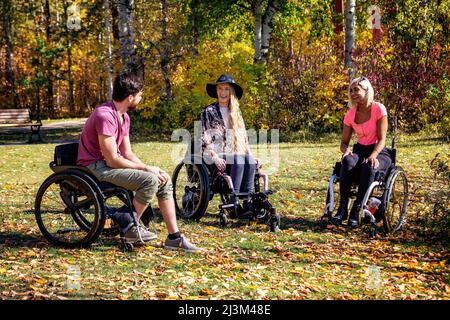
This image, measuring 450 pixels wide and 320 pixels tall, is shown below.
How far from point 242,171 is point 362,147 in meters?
1.27

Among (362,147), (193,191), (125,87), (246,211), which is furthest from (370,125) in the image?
(125,87)

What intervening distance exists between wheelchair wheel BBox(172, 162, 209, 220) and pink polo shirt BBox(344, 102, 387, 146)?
165 centimetres

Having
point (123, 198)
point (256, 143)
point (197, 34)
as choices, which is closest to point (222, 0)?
point (197, 34)

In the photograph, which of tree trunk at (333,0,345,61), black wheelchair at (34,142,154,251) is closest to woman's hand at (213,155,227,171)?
black wheelchair at (34,142,154,251)

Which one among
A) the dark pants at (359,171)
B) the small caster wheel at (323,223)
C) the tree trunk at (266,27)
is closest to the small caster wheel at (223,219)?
the small caster wheel at (323,223)

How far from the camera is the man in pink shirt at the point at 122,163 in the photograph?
555 cm

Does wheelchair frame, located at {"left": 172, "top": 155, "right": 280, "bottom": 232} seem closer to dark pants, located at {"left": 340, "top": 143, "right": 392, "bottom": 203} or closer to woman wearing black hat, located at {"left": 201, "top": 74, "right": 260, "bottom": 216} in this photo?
woman wearing black hat, located at {"left": 201, "top": 74, "right": 260, "bottom": 216}

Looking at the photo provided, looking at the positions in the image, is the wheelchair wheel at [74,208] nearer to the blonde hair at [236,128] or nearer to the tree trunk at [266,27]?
the blonde hair at [236,128]

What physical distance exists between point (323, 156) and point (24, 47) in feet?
90.6

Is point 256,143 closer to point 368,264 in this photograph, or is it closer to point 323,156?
point 323,156

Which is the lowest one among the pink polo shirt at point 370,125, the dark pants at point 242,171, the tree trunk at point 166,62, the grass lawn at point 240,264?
the grass lawn at point 240,264

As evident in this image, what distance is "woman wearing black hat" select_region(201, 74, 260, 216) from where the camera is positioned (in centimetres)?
699

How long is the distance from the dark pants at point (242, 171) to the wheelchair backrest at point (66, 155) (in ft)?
5.86

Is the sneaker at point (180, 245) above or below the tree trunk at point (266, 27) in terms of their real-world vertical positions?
below
